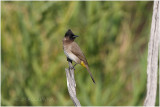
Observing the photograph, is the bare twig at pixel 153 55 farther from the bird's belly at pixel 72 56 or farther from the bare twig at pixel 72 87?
the bird's belly at pixel 72 56

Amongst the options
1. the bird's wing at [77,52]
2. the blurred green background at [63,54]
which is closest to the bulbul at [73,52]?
the bird's wing at [77,52]

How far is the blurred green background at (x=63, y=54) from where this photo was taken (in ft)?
16.3

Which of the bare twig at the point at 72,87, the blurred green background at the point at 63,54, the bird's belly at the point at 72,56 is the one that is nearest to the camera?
→ the bare twig at the point at 72,87

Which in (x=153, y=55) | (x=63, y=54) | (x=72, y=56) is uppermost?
(x=153, y=55)

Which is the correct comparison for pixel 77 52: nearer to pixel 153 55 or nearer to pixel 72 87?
pixel 72 87

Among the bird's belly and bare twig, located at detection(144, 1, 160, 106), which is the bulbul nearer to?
the bird's belly

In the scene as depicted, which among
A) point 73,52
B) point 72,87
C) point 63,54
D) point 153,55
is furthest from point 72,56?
point 153,55

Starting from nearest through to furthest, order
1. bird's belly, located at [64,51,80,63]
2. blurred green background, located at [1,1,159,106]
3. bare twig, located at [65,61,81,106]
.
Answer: bare twig, located at [65,61,81,106]
bird's belly, located at [64,51,80,63]
blurred green background, located at [1,1,159,106]

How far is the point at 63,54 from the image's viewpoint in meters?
5.15

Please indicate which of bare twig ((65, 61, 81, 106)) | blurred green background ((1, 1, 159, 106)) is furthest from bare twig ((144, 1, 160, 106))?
blurred green background ((1, 1, 159, 106))

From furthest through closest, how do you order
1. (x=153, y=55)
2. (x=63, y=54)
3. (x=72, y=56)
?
1. (x=63, y=54)
2. (x=72, y=56)
3. (x=153, y=55)

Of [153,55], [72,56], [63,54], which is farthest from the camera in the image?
[63,54]

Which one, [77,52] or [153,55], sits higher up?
[153,55]

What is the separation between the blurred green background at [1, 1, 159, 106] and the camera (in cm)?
496
